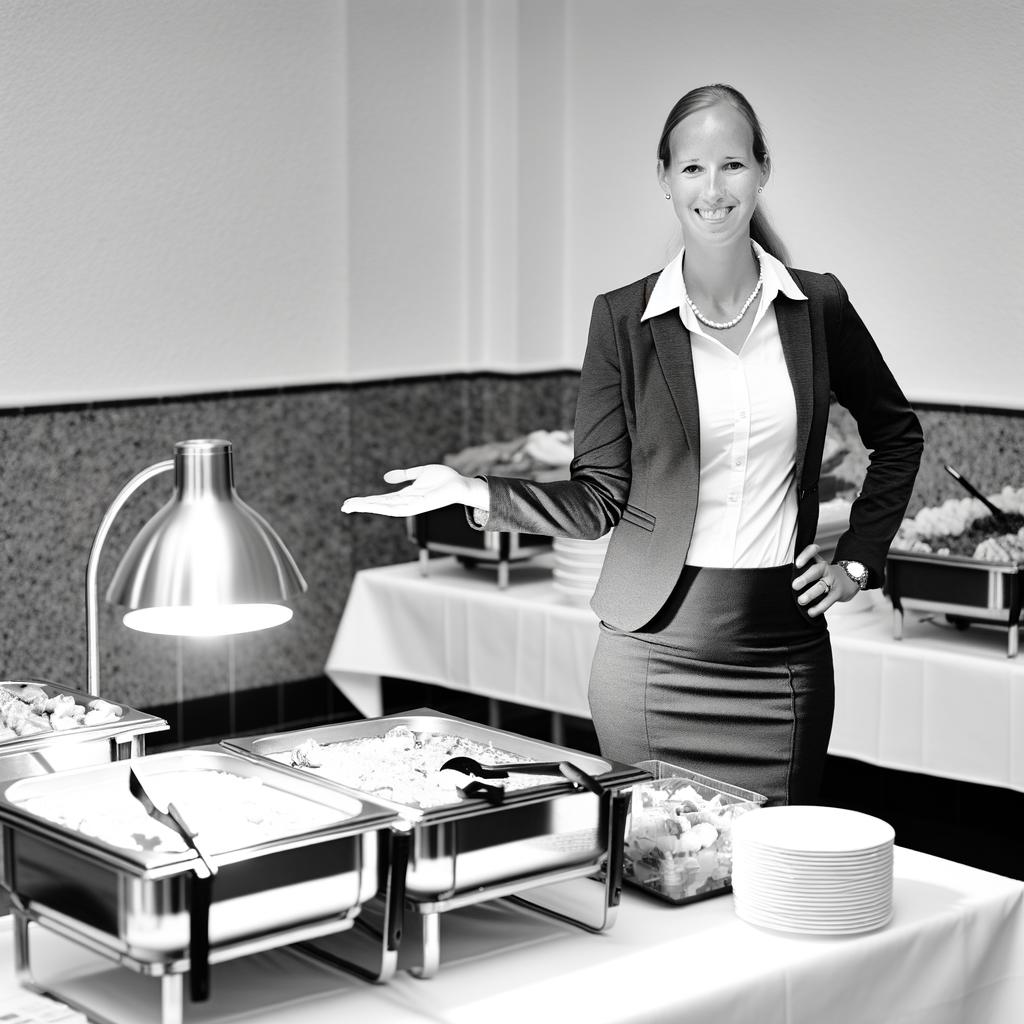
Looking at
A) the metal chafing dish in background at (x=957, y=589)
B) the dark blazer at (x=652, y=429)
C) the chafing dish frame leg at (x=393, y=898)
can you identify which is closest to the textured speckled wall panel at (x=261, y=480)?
the metal chafing dish in background at (x=957, y=589)

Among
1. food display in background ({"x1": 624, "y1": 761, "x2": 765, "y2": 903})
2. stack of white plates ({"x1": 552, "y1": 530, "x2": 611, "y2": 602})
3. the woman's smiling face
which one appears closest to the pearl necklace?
the woman's smiling face

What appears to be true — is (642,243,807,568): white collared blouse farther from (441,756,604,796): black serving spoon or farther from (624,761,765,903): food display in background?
(441,756,604,796): black serving spoon

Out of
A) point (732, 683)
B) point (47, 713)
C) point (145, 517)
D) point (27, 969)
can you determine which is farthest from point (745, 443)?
point (145, 517)

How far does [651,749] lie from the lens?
2299mm

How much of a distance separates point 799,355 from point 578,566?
1.86 m

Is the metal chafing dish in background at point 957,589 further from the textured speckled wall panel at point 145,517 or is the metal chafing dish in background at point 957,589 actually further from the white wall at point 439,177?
the textured speckled wall panel at point 145,517

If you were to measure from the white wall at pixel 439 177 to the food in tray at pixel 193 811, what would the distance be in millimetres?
2625

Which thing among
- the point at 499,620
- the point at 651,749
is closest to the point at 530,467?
the point at 499,620

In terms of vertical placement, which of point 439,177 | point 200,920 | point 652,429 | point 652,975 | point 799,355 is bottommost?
point 652,975

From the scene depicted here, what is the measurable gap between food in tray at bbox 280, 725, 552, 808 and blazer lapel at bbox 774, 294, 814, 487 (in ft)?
2.21

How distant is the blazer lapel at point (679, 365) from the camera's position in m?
2.20

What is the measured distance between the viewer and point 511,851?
5.27ft

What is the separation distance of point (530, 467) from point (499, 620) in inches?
17.2

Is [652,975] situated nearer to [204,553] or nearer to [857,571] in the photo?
[204,553]
